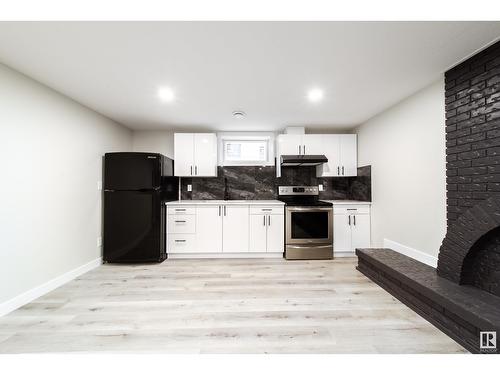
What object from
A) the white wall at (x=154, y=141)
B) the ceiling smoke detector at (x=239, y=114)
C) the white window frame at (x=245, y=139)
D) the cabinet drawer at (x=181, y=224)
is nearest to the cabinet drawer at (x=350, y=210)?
the white window frame at (x=245, y=139)

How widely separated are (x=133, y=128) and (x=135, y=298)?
300 centimetres

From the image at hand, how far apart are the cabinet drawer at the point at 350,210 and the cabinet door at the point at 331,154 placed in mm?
612

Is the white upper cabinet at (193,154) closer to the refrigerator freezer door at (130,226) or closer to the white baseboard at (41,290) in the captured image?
the refrigerator freezer door at (130,226)

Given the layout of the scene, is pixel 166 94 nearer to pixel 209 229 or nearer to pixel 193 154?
pixel 193 154

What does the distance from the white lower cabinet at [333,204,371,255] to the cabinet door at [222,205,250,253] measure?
1445 millimetres

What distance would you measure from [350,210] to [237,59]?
2874 millimetres

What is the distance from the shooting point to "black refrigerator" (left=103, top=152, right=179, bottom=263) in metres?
3.28

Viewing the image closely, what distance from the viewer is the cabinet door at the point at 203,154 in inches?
156

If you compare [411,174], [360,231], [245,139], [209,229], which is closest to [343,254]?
[360,231]

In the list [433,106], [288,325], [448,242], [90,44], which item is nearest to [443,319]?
[448,242]

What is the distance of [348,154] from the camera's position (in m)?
4.02

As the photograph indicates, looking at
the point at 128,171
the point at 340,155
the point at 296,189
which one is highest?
the point at 340,155

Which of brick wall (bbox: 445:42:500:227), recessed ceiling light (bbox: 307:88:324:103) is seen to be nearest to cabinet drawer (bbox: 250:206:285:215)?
recessed ceiling light (bbox: 307:88:324:103)

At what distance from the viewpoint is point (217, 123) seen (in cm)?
379
